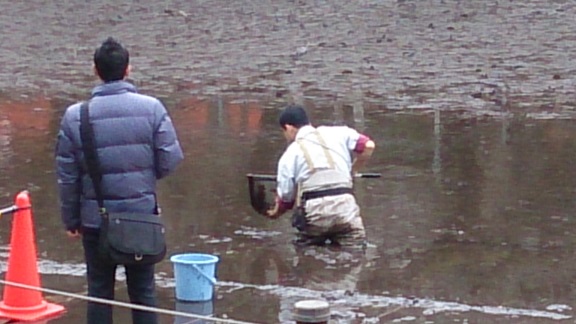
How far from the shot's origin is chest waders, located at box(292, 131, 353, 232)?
8805 mm

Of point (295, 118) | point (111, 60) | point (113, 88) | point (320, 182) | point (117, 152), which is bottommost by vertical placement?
point (320, 182)

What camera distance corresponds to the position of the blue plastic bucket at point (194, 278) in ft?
23.7

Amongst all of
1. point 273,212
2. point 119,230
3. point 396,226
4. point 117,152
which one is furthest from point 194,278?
point 396,226

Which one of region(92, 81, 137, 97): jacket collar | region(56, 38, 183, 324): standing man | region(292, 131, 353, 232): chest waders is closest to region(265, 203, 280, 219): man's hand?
Result: region(292, 131, 353, 232): chest waders

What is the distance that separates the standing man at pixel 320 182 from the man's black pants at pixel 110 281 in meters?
2.73

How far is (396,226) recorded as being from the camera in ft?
30.7

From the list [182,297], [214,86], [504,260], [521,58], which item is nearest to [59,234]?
[182,297]

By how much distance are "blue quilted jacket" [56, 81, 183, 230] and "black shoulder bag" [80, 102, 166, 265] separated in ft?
0.08

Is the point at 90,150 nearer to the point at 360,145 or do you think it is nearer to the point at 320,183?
the point at 320,183

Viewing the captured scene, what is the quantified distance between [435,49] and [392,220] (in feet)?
34.8

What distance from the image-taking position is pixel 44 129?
14.1 m

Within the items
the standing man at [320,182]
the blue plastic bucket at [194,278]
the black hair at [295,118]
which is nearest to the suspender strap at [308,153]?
the standing man at [320,182]

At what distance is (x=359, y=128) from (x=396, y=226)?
4527 millimetres

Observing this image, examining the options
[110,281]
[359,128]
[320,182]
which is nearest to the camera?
[110,281]
